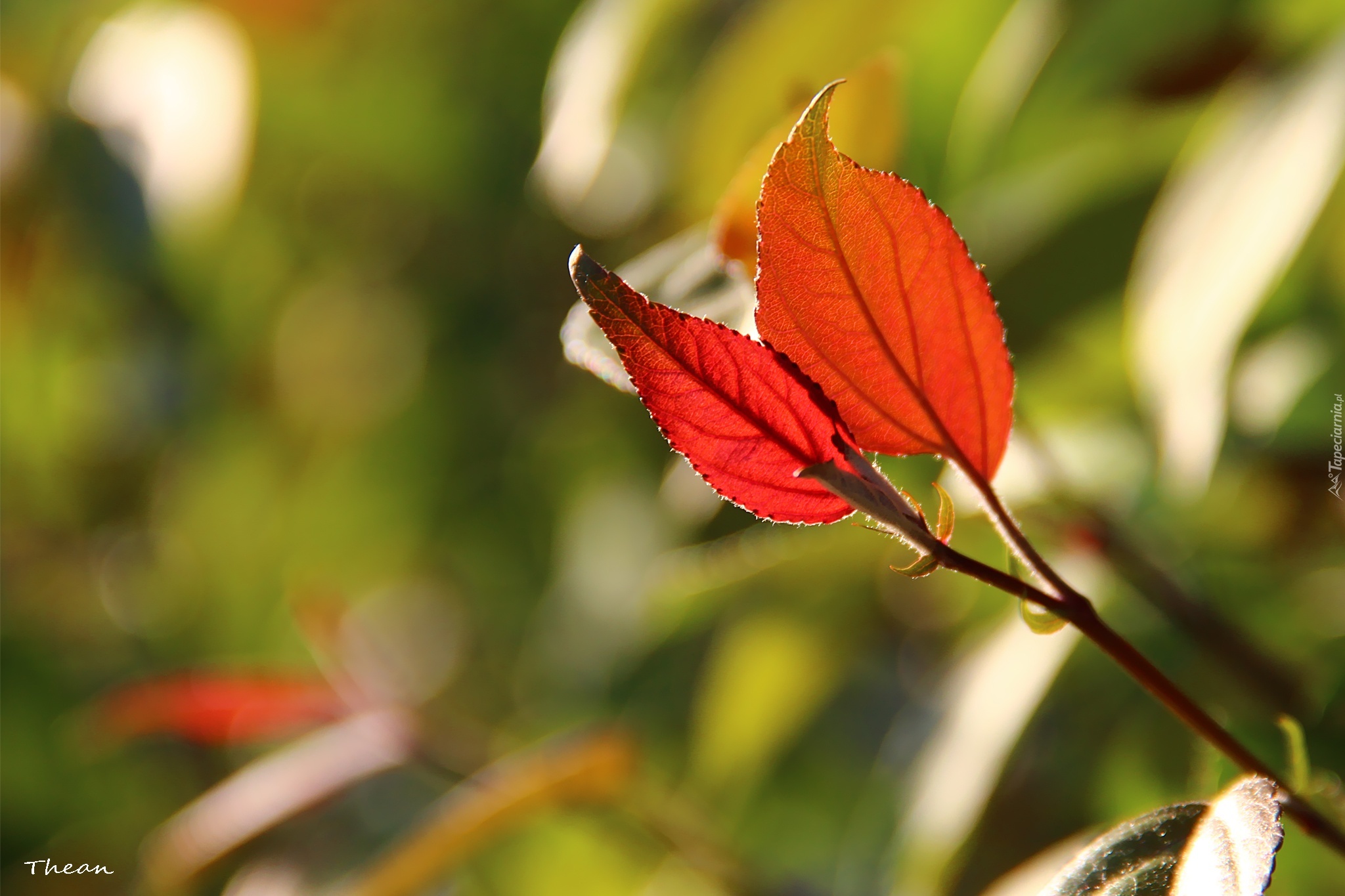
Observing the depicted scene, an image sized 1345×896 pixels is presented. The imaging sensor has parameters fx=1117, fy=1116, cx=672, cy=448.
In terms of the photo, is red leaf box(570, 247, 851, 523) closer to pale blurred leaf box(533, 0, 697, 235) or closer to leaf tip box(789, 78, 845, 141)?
leaf tip box(789, 78, 845, 141)

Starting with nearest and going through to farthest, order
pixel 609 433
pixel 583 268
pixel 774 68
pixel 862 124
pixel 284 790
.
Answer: pixel 583 268 < pixel 862 124 < pixel 774 68 < pixel 284 790 < pixel 609 433

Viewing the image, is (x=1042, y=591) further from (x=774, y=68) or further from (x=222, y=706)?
(x=222, y=706)

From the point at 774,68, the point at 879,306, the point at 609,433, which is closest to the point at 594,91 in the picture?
the point at 774,68

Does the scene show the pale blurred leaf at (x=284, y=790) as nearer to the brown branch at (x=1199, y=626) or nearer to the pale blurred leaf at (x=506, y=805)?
the pale blurred leaf at (x=506, y=805)


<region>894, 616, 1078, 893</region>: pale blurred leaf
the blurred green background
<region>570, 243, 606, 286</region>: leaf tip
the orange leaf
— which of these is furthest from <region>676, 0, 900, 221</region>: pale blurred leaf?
<region>570, 243, 606, 286</region>: leaf tip

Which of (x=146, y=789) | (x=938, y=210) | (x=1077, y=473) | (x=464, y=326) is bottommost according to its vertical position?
(x=938, y=210)

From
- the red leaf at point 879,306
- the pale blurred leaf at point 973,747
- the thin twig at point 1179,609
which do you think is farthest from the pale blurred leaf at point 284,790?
the red leaf at point 879,306

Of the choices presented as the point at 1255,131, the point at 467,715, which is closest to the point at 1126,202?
the point at 1255,131

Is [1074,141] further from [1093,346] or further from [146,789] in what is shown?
[146,789]
